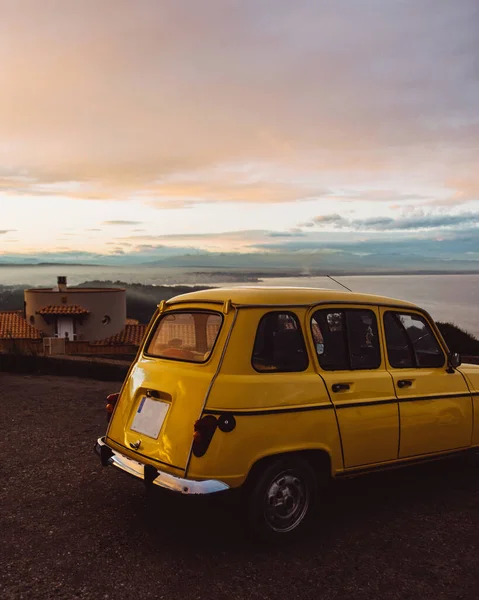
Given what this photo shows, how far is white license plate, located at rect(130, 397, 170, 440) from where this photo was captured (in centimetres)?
456

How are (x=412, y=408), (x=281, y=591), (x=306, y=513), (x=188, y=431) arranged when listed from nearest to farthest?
(x=281, y=591) → (x=188, y=431) → (x=306, y=513) → (x=412, y=408)

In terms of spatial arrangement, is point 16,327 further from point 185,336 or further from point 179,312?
point 185,336

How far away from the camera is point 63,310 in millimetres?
57688

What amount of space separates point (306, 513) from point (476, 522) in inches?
60.3

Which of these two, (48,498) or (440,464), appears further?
(440,464)

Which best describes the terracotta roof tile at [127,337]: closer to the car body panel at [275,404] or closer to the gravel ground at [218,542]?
the gravel ground at [218,542]

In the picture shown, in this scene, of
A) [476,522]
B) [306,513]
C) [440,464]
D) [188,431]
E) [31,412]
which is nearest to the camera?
[188,431]

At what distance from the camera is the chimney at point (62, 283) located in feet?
197

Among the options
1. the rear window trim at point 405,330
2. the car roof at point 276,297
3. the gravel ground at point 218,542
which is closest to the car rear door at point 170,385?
the car roof at point 276,297

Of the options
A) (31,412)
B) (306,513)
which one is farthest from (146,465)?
(31,412)

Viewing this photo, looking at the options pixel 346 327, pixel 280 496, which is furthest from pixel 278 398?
Answer: pixel 346 327

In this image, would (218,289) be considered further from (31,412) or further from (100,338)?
(100,338)

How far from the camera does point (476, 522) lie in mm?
4902

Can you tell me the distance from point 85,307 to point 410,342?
5688 cm
